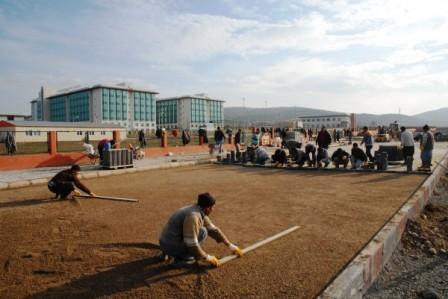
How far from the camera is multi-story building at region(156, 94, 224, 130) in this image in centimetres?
9900

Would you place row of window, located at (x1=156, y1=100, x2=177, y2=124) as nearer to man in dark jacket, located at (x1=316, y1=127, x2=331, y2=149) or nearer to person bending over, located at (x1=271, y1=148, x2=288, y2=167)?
person bending over, located at (x1=271, y1=148, x2=288, y2=167)

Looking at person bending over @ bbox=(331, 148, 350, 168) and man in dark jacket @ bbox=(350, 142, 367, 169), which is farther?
person bending over @ bbox=(331, 148, 350, 168)

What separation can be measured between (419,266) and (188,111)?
96.1 m

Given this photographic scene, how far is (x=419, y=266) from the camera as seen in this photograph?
4594 mm

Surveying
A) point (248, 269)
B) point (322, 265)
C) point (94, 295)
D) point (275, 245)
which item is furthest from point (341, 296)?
point (94, 295)

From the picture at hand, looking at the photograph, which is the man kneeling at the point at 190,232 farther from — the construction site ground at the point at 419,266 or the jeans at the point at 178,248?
the construction site ground at the point at 419,266

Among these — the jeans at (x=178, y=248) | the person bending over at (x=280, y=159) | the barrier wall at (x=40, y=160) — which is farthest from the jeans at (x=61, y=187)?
the person bending over at (x=280, y=159)

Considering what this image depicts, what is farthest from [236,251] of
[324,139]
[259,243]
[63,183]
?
[324,139]

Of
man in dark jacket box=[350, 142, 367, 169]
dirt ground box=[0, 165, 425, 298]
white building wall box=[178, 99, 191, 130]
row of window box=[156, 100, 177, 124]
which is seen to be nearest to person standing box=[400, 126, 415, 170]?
man in dark jacket box=[350, 142, 367, 169]

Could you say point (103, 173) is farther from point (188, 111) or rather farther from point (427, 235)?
point (188, 111)

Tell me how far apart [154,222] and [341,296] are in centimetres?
351

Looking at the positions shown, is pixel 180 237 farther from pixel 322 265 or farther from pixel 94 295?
pixel 322 265

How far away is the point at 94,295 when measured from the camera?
10.7 ft

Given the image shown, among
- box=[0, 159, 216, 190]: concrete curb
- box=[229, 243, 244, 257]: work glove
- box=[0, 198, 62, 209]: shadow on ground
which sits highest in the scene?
box=[229, 243, 244, 257]: work glove
